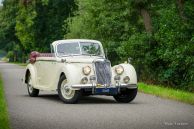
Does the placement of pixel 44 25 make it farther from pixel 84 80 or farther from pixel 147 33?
pixel 84 80

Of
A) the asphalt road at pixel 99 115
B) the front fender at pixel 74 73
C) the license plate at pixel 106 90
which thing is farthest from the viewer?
the license plate at pixel 106 90

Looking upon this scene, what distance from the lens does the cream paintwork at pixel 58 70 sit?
15.8 metres

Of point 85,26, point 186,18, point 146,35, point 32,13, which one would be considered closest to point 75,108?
point 186,18

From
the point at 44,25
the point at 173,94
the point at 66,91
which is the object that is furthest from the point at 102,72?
the point at 44,25

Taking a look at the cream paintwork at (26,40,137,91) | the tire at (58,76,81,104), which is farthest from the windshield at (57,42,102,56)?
the tire at (58,76,81,104)

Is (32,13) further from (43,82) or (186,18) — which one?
(43,82)

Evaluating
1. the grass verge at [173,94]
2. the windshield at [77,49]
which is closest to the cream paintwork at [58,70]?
the windshield at [77,49]

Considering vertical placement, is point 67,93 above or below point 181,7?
below

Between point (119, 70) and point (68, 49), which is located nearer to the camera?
point (119, 70)

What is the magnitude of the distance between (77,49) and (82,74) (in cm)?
215

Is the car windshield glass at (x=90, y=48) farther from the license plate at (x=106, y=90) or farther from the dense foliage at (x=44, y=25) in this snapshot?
the dense foliage at (x=44, y=25)

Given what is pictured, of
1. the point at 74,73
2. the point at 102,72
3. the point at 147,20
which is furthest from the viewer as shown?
the point at 147,20

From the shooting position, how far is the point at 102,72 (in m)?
16.0

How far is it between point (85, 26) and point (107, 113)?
2981 centimetres
